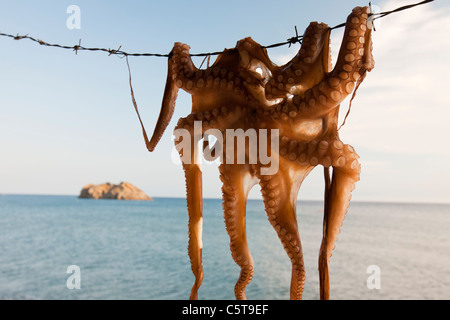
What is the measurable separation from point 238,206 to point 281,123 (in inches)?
12.5

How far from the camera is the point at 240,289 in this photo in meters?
1.23

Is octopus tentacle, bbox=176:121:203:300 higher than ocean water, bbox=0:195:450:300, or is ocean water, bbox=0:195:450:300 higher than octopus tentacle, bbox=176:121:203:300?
octopus tentacle, bbox=176:121:203:300

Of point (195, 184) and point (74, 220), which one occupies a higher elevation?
point (195, 184)

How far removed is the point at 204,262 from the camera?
55.9 ft

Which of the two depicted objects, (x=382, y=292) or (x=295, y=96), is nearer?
(x=295, y=96)

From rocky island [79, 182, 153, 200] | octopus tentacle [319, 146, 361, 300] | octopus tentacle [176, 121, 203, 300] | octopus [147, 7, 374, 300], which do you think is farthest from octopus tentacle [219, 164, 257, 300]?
rocky island [79, 182, 153, 200]

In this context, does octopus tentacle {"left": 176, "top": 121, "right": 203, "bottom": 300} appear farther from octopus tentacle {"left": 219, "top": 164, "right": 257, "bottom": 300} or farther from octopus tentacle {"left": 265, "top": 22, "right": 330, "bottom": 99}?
octopus tentacle {"left": 265, "top": 22, "right": 330, "bottom": 99}

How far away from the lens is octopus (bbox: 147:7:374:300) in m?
0.96

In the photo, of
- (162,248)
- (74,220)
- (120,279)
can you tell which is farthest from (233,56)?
(74,220)

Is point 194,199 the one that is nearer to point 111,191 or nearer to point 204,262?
point 204,262

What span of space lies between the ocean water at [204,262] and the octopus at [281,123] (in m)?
0.45

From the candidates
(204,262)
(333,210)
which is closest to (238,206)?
(333,210)
